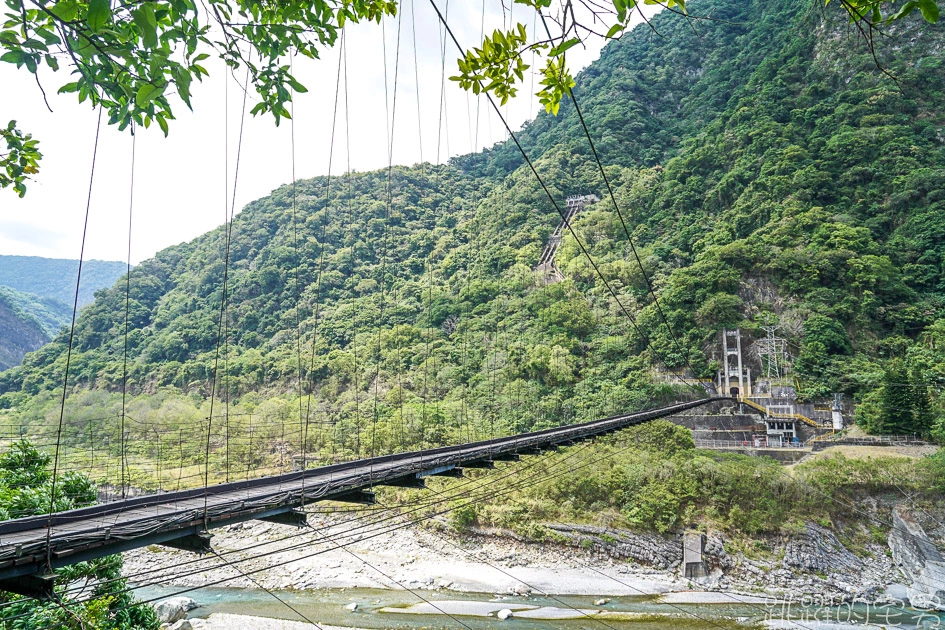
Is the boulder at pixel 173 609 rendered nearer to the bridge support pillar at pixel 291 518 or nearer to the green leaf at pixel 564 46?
the bridge support pillar at pixel 291 518

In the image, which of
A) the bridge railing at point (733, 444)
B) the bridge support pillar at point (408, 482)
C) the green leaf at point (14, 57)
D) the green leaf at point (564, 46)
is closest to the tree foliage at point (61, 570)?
the bridge support pillar at point (408, 482)

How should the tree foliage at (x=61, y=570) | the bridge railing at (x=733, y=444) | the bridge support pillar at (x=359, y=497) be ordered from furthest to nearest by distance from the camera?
the bridge railing at (x=733, y=444) → the bridge support pillar at (x=359, y=497) → the tree foliage at (x=61, y=570)

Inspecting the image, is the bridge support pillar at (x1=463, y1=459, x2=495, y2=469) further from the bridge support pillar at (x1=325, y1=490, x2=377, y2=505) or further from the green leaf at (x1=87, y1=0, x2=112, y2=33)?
the green leaf at (x1=87, y1=0, x2=112, y2=33)

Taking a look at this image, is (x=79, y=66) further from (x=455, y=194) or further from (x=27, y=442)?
(x=455, y=194)

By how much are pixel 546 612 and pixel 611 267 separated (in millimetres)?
14892

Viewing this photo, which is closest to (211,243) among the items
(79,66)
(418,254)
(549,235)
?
(418,254)

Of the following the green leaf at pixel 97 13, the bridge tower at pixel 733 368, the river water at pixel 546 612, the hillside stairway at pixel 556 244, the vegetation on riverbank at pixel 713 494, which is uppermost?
the hillside stairway at pixel 556 244

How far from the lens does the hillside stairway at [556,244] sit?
80.4ft

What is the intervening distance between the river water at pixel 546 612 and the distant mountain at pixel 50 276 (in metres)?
57.2

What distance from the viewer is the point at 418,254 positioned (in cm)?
3100

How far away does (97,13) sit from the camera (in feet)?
2.49

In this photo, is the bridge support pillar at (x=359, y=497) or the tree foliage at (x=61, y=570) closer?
the tree foliage at (x=61, y=570)

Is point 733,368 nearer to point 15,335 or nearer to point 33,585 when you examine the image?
point 33,585

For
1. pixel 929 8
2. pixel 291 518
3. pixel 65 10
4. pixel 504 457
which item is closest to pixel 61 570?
pixel 291 518
